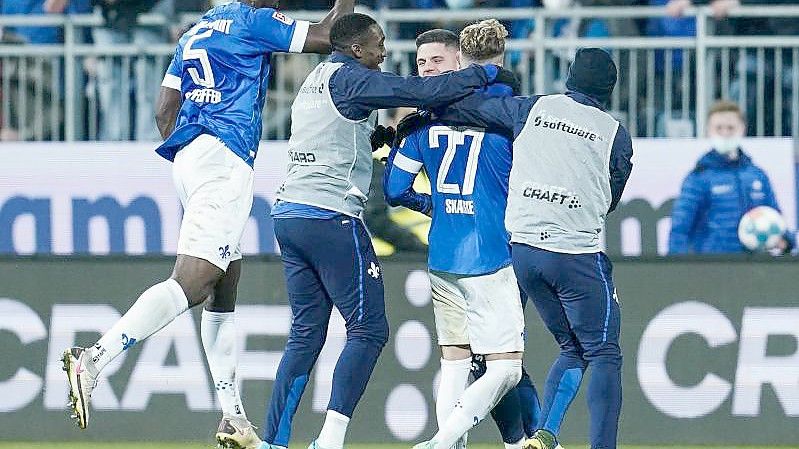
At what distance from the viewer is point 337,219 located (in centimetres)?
820

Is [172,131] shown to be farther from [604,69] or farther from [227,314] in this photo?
[604,69]

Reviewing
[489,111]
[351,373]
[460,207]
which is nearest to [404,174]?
[460,207]

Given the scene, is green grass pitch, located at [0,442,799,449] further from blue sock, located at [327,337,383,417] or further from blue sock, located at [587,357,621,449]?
blue sock, located at [587,357,621,449]

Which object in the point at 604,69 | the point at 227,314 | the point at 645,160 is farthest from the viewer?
the point at 645,160

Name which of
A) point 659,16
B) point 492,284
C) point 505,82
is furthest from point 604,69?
point 659,16

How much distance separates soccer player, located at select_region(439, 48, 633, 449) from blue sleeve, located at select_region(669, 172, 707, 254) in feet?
10.8

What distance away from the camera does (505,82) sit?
8289 millimetres

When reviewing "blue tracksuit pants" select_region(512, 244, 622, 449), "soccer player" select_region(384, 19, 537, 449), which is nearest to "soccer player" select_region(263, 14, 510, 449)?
"soccer player" select_region(384, 19, 537, 449)

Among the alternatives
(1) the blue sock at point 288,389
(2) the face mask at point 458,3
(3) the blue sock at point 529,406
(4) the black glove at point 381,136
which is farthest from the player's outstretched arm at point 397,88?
(2) the face mask at point 458,3

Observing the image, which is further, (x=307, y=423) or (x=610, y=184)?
(x=307, y=423)

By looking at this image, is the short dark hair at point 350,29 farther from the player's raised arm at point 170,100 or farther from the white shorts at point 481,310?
the white shorts at point 481,310

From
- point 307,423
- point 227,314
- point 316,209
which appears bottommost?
point 307,423

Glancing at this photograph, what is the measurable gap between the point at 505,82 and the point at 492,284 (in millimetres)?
986

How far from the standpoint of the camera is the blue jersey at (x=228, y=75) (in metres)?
8.43
